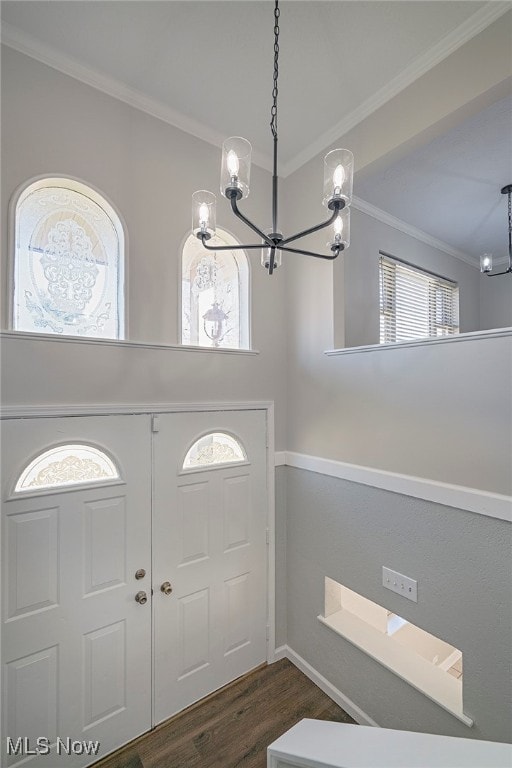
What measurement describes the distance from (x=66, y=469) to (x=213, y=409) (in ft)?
3.06

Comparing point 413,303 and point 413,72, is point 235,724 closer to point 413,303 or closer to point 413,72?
point 413,303

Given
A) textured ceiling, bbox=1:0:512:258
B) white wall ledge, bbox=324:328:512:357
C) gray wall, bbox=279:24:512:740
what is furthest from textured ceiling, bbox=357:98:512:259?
white wall ledge, bbox=324:328:512:357

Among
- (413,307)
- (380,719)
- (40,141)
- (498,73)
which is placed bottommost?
(380,719)

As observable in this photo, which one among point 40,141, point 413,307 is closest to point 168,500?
point 40,141

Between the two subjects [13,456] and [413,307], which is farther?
[413,307]

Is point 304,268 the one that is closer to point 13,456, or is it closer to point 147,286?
point 147,286

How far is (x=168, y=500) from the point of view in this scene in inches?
85.0

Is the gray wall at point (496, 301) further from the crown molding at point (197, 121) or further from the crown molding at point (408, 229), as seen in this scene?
the crown molding at point (197, 121)

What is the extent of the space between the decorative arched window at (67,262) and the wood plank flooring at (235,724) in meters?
2.41

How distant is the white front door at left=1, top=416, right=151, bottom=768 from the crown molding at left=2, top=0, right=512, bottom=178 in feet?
6.42

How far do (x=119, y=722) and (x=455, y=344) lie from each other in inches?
111

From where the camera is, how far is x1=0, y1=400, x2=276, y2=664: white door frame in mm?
1734

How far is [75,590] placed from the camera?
72.6 inches

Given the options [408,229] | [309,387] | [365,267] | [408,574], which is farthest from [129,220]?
[408,229]
